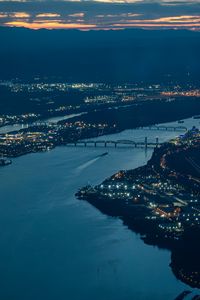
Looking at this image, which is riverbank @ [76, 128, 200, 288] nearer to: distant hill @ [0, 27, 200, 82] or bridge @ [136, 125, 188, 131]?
bridge @ [136, 125, 188, 131]

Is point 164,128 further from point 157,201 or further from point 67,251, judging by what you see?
point 67,251

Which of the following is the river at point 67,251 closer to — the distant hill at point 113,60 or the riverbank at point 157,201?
the riverbank at point 157,201

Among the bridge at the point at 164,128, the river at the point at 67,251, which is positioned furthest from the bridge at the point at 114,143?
the river at the point at 67,251

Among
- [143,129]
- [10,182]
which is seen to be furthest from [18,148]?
[143,129]

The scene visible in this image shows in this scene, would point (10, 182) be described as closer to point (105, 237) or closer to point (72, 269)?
point (105, 237)

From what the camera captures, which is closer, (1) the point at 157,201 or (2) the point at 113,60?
(1) the point at 157,201

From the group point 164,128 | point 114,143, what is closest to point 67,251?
point 114,143
